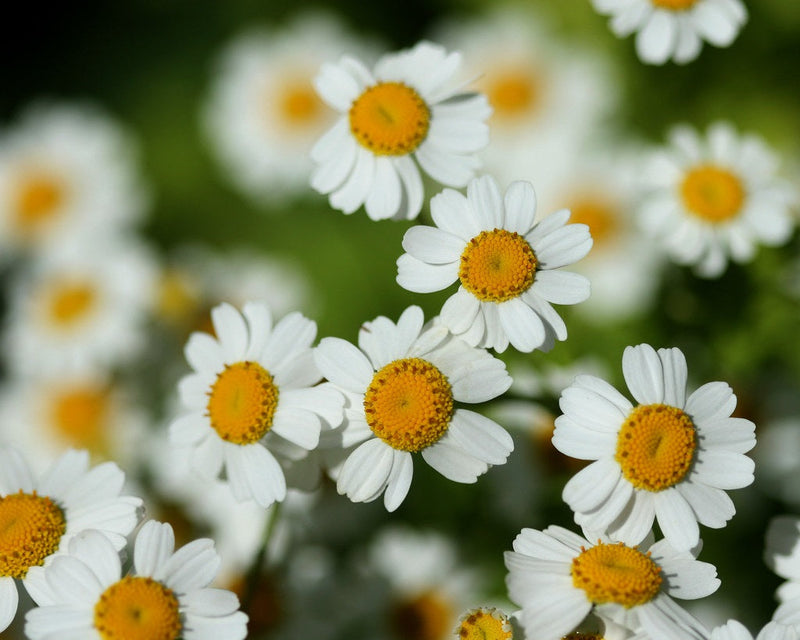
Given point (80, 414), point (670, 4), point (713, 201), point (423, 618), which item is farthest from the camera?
point (80, 414)

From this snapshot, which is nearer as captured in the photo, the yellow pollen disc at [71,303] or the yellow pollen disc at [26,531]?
the yellow pollen disc at [26,531]

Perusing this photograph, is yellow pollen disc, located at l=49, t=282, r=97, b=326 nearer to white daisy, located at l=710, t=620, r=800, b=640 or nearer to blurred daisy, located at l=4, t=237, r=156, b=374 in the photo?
blurred daisy, located at l=4, t=237, r=156, b=374

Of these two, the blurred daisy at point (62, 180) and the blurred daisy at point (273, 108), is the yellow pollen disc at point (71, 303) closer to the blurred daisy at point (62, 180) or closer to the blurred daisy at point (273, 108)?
the blurred daisy at point (62, 180)

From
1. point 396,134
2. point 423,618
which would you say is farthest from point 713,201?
point 423,618

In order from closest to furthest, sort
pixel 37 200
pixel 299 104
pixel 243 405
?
pixel 243 405, pixel 37 200, pixel 299 104

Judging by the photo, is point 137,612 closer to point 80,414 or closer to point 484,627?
point 484,627

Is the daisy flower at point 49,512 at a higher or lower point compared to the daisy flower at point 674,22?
lower

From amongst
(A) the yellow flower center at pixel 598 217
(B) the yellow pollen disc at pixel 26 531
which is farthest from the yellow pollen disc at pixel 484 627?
(A) the yellow flower center at pixel 598 217

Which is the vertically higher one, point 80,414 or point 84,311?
point 84,311
